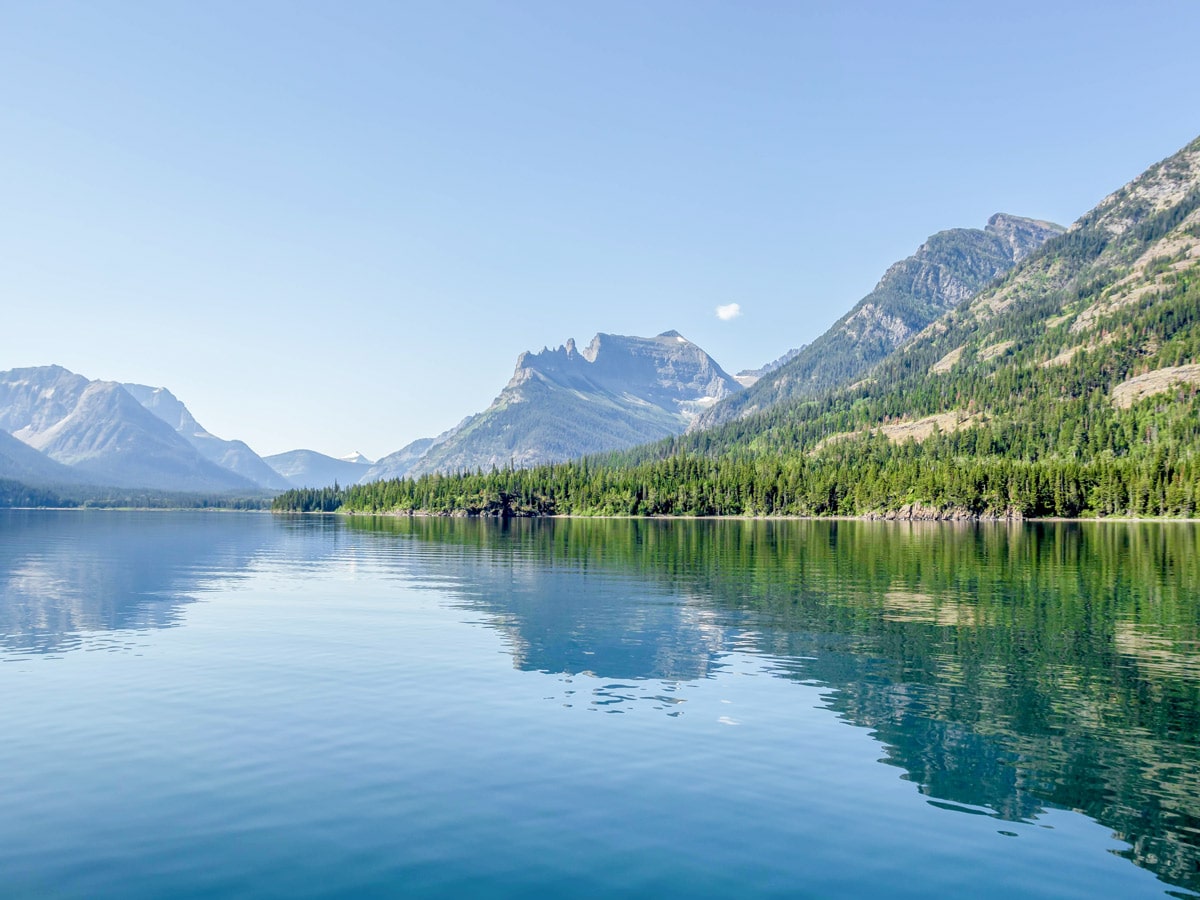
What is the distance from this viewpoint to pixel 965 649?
4791 cm

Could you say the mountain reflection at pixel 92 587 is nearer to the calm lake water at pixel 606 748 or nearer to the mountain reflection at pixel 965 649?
the calm lake water at pixel 606 748

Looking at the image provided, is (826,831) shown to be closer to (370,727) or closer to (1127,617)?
(370,727)

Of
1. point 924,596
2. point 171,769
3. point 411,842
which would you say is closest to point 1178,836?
point 411,842

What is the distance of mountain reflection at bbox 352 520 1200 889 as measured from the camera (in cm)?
2683

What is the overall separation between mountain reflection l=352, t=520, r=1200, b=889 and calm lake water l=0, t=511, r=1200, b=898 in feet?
0.80

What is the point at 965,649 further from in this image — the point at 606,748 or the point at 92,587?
the point at 92,587

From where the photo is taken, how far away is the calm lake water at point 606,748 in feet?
68.0

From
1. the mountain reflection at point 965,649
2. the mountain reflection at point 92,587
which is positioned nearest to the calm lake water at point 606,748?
the mountain reflection at point 965,649

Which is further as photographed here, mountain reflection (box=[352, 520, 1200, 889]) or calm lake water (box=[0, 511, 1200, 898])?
mountain reflection (box=[352, 520, 1200, 889])

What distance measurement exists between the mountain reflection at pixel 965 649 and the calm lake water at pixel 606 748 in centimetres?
24

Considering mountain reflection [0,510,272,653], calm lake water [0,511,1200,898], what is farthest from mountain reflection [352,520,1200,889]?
mountain reflection [0,510,272,653]

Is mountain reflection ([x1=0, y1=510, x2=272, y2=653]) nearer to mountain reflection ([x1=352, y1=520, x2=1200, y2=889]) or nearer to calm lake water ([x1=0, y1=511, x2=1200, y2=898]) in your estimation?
calm lake water ([x1=0, y1=511, x2=1200, y2=898])

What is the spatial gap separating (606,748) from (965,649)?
1071 inches

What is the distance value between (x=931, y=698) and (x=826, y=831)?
1680 cm
